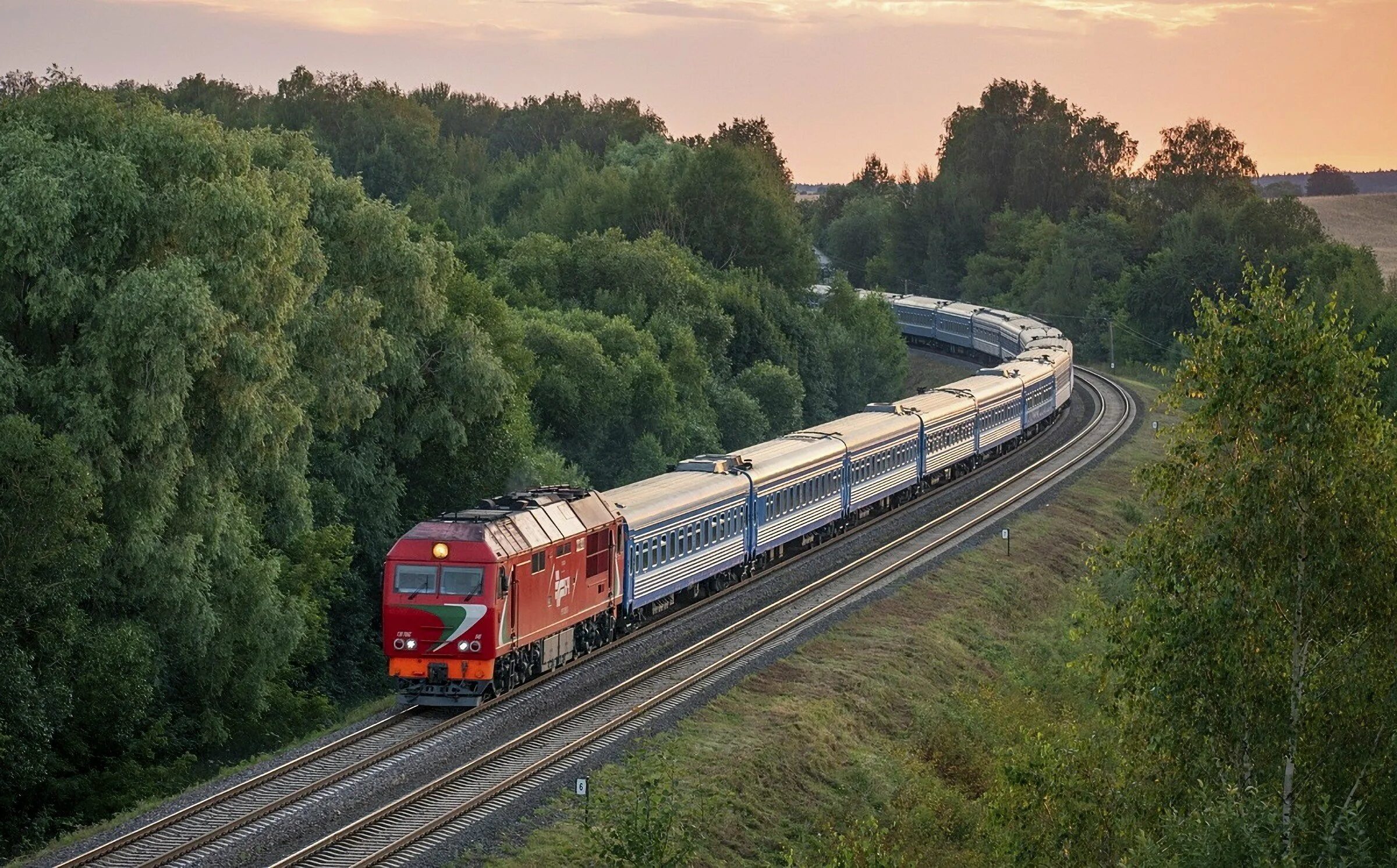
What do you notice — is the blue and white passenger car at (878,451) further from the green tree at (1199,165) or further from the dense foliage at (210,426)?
the green tree at (1199,165)

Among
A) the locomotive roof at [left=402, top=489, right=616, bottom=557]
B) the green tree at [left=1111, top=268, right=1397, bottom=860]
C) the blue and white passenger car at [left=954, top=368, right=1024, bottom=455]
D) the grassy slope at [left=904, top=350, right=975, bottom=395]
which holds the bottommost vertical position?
the grassy slope at [left=904, top=350, right=975, bottom=395]

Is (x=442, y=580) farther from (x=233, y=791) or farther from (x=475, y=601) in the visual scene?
(x=233, y=791)

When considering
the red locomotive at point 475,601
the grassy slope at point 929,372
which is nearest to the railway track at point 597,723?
the red locomotive at point 475,601

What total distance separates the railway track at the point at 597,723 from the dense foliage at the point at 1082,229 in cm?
7845

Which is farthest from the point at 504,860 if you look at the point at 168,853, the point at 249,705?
the point at 249,705

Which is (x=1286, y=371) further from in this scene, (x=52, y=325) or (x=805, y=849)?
(x=52, y=325)

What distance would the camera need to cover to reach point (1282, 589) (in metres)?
19.8

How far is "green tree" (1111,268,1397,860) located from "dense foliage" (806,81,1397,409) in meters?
103

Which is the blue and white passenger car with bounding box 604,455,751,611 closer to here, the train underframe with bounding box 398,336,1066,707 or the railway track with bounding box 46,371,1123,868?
the train underframe with bounding box 398,336,1066,707

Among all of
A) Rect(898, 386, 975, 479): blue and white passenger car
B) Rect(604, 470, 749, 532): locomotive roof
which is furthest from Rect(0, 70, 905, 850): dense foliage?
Rect(898, 386, 975, 479): blue and white passenger car

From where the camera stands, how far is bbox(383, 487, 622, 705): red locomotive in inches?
1180

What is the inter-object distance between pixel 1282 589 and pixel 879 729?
15139 millimetres

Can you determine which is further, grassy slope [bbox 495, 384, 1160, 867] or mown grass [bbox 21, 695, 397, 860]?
grassy slope [bbox 495, 384, 1160, 867]

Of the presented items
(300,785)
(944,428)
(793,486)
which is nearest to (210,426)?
(300,785)
